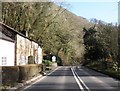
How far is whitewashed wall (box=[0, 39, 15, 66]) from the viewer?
123ft

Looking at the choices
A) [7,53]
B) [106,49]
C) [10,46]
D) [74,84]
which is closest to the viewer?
[74,84]

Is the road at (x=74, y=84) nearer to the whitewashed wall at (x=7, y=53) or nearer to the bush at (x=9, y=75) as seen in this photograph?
the bush at (x=9, y=75)

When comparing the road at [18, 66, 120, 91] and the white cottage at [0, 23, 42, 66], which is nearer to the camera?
the road at [18, 66, 120, 91]

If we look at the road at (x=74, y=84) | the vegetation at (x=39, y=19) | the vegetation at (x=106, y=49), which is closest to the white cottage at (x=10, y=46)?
the road at (x=74, y=84)

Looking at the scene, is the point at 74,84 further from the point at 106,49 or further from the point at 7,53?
the point at 106,49

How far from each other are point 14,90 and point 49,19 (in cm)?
4272

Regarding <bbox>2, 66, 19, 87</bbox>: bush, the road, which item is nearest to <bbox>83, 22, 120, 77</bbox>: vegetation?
the road

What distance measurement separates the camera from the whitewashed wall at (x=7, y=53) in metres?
37.4

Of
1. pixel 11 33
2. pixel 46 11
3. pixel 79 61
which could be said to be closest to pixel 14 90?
pixel 11 33

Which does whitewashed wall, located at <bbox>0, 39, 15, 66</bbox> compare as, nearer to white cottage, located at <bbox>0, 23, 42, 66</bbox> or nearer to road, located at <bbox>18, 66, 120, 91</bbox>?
white cottage, located at <bbox>0, 23, 42, 66</bbox>

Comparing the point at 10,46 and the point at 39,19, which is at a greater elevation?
the point at 39,19

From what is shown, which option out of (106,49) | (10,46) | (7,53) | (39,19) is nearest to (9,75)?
(7,53)

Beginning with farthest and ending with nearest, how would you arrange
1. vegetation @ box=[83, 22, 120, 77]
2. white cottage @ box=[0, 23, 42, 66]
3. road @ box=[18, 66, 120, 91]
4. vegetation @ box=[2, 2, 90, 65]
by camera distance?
1. vegetation @ box=[2, 2, 90, 65]
2. vegetation @ box=[83, 22, 120, 77]
3. white cottage @ box=[0, 23, 42, 66]
4. road @ box=[18, 66, 120, 91]

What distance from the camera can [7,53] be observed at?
4066 cm
